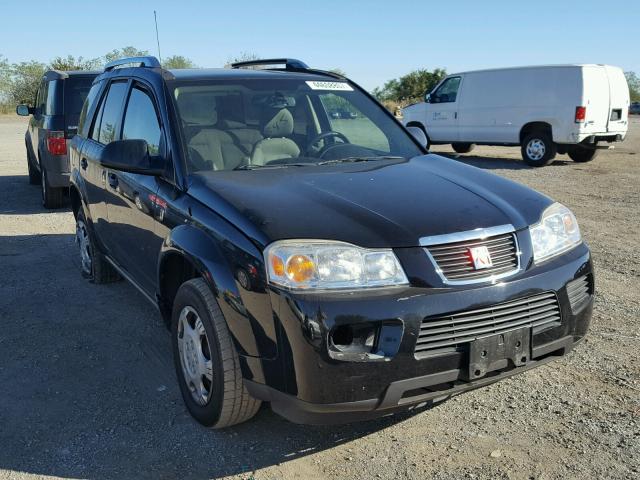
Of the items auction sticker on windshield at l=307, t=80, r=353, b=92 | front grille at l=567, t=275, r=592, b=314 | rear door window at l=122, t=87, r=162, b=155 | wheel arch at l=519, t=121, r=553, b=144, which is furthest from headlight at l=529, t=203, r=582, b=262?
wheel arch at l=519, t=121, r=553, b=144

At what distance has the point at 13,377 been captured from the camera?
390 centimetres

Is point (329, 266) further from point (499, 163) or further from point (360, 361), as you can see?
point (499, 163)

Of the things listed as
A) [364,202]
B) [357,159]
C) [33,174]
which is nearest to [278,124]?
[357,159]

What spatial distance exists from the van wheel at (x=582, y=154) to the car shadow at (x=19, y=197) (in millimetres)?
11807

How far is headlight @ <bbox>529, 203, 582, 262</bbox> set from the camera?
3000 mm

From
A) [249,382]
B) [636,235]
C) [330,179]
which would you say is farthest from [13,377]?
[636,235]

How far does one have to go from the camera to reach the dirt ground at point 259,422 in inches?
115

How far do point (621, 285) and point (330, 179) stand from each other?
3.31 meters

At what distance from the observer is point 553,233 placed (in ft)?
10.3

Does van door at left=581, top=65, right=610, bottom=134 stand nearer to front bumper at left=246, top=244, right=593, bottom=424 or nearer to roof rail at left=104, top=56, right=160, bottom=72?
roof rail at left=104, top=56, right=160, bottom=72

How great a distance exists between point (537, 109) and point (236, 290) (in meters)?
13.2

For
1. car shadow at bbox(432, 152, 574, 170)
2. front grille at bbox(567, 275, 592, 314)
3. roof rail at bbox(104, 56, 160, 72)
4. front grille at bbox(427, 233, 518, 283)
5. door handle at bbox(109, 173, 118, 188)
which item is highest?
roof rail at bbox(104, 56, 160, 72)

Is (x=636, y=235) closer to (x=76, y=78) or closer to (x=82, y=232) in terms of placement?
(x=82, y=232)

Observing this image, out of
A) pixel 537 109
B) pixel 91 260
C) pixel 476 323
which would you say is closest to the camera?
pixel 476 323
